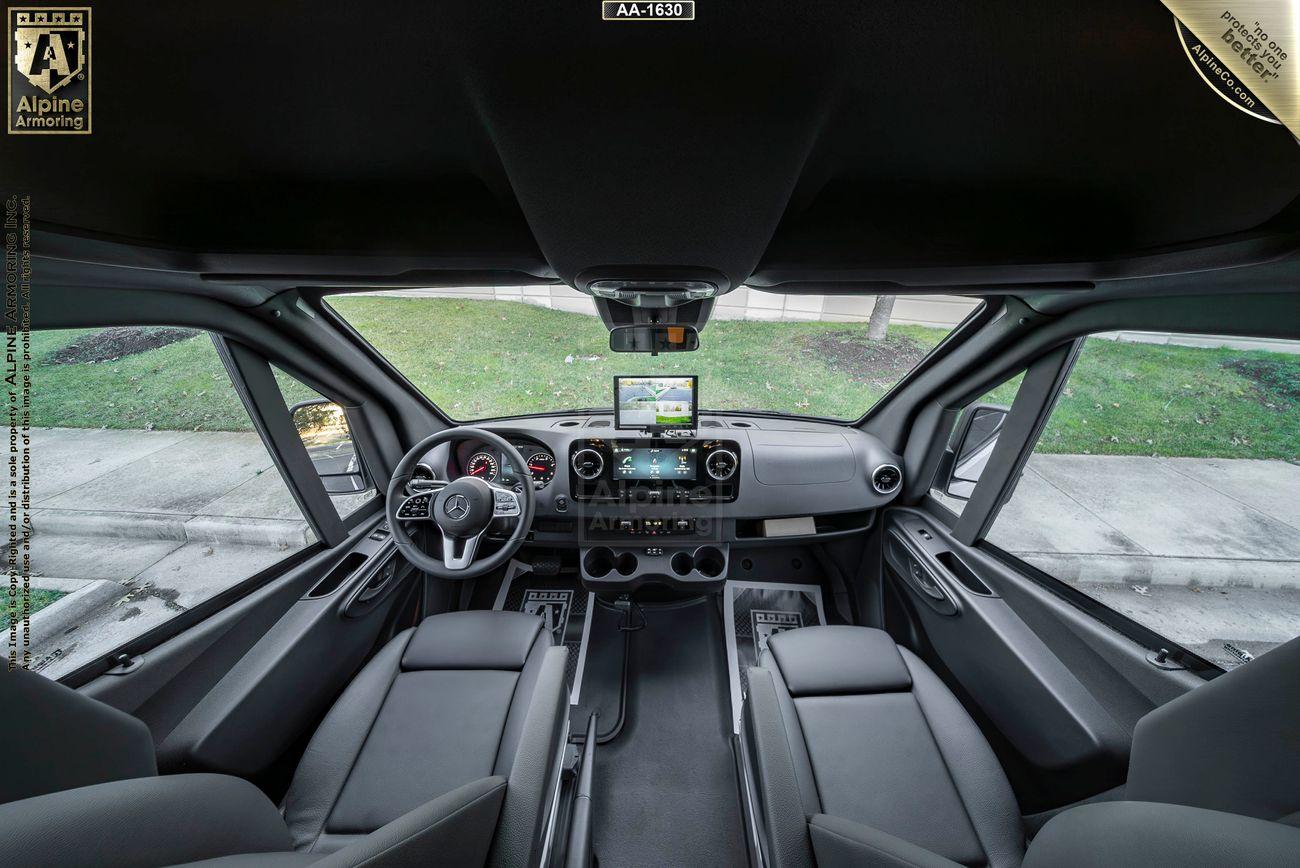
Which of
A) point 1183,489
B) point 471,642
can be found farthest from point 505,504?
point 1183,489

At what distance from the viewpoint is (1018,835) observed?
1352 mm

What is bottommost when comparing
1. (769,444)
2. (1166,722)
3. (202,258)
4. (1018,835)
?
(1018,835)

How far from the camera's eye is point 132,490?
1.64m

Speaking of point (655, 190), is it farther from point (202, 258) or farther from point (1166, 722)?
point (1166, 722)

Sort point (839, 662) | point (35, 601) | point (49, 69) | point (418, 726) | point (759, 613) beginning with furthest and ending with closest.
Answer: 1. point (759, 613)
2. point (839, 662)
3. point (418, 726)
4. point (35, 601)
5. point (49, 69)

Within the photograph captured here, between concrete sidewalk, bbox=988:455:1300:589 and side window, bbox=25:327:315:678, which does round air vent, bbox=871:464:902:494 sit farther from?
side window, bbox=25:327:315:678

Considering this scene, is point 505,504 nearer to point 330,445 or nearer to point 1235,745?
point 330,445

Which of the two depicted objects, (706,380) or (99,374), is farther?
(706,380)

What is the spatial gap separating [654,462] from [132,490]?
230 cm

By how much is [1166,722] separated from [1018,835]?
560mm

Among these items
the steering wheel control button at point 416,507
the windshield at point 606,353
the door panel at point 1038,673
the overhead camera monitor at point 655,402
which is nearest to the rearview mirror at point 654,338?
the windshield at point 606,353

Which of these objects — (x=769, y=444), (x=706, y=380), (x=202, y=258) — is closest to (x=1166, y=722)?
(x=769, y=444)

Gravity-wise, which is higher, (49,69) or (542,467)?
(49,69)

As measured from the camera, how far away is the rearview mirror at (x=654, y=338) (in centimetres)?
231
